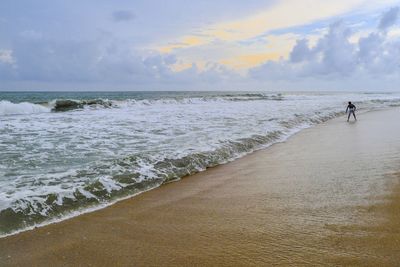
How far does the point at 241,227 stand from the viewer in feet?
13.0

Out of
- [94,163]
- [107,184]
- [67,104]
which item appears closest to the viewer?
[107,184]

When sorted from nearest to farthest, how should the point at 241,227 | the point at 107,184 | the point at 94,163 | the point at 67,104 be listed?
the point at 241,227 → the point at 107,184 → the point at 94,163 → the point at 67,104

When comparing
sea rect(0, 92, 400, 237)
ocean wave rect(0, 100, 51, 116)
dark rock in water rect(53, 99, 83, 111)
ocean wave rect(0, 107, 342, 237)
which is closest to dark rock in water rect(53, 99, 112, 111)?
dark rock in water rect(53, 99, 83, 111)

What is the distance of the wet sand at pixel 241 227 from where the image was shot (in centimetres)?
323

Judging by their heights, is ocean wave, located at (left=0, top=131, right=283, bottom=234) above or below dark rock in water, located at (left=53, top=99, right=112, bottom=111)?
below

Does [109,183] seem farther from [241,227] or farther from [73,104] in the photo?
[73,104]

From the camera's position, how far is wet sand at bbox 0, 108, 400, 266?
10.6ft

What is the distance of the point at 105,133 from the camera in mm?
11453

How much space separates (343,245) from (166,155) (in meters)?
4.83

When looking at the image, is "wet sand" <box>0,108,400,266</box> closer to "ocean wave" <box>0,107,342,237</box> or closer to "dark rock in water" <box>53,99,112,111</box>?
"ocean wave" <box>0,107,342,237</box>

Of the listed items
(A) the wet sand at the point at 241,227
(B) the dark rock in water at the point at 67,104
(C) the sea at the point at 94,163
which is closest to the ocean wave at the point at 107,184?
(C) the sea at the point at 94,163

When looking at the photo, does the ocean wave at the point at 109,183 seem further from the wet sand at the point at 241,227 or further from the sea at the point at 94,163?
the wet sand at the point at 241,227

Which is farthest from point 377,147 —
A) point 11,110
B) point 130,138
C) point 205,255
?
point 11,110

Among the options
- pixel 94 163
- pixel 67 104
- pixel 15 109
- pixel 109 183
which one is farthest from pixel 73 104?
pixel 109 183
